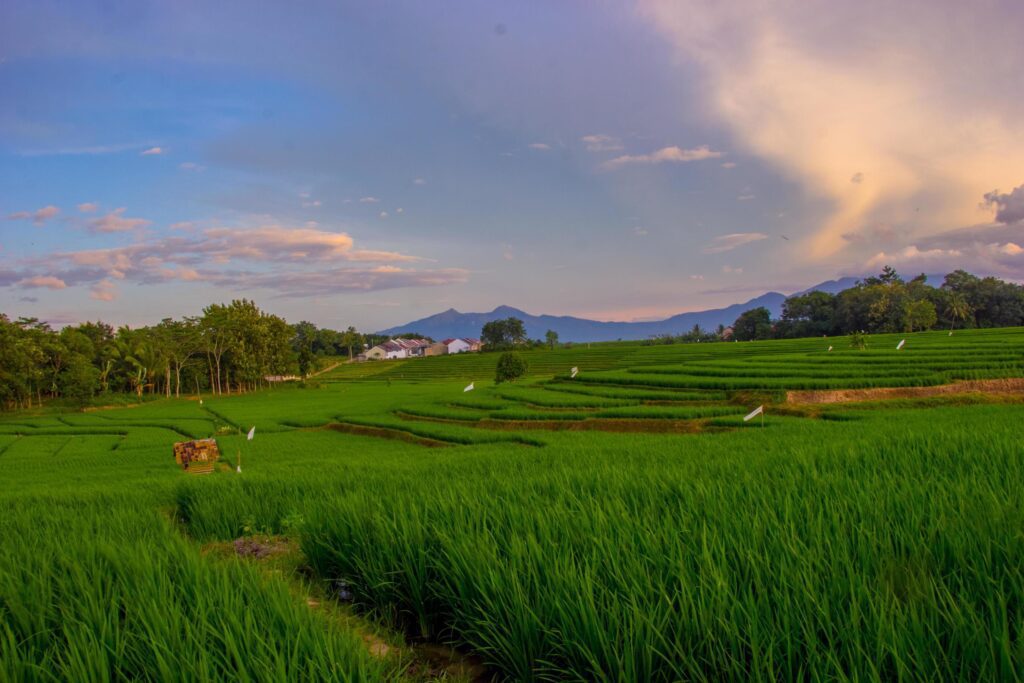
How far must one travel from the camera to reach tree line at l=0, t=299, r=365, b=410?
52.4 m

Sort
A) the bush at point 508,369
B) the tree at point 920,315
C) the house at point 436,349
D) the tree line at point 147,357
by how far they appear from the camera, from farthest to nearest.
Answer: the house at point 436,349, the tree at point 920,315, the tree line at point 147,357, the bush at point 508,369

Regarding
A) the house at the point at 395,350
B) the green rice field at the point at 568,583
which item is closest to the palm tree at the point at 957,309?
the green rice field at the point at 568,583

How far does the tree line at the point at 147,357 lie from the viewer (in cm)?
5238

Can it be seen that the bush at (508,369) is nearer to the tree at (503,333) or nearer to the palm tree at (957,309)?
the palm tree at (957,309)

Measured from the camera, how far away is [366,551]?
129 inches

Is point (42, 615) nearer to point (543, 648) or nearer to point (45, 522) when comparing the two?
point (543, 648)

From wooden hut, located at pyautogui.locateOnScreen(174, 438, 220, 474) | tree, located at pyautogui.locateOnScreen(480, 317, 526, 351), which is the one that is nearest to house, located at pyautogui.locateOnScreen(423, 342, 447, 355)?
tree, located at pyautogui.locateOnScreen(480, 317, 526, 351)

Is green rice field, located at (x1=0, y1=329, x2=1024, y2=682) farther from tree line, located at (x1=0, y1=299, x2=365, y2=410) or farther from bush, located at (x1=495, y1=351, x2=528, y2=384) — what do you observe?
tree line, located at (x1=0, y1=299, x2=365, y2=410)

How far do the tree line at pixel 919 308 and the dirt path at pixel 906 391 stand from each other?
58.8 m

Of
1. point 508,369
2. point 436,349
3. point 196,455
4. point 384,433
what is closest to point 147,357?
point 508,369

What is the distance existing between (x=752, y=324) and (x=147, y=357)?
315 feet

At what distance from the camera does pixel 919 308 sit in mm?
72375

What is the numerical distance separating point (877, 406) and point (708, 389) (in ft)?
23.0

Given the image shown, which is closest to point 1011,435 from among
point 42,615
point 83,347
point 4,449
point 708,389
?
point 42,615
